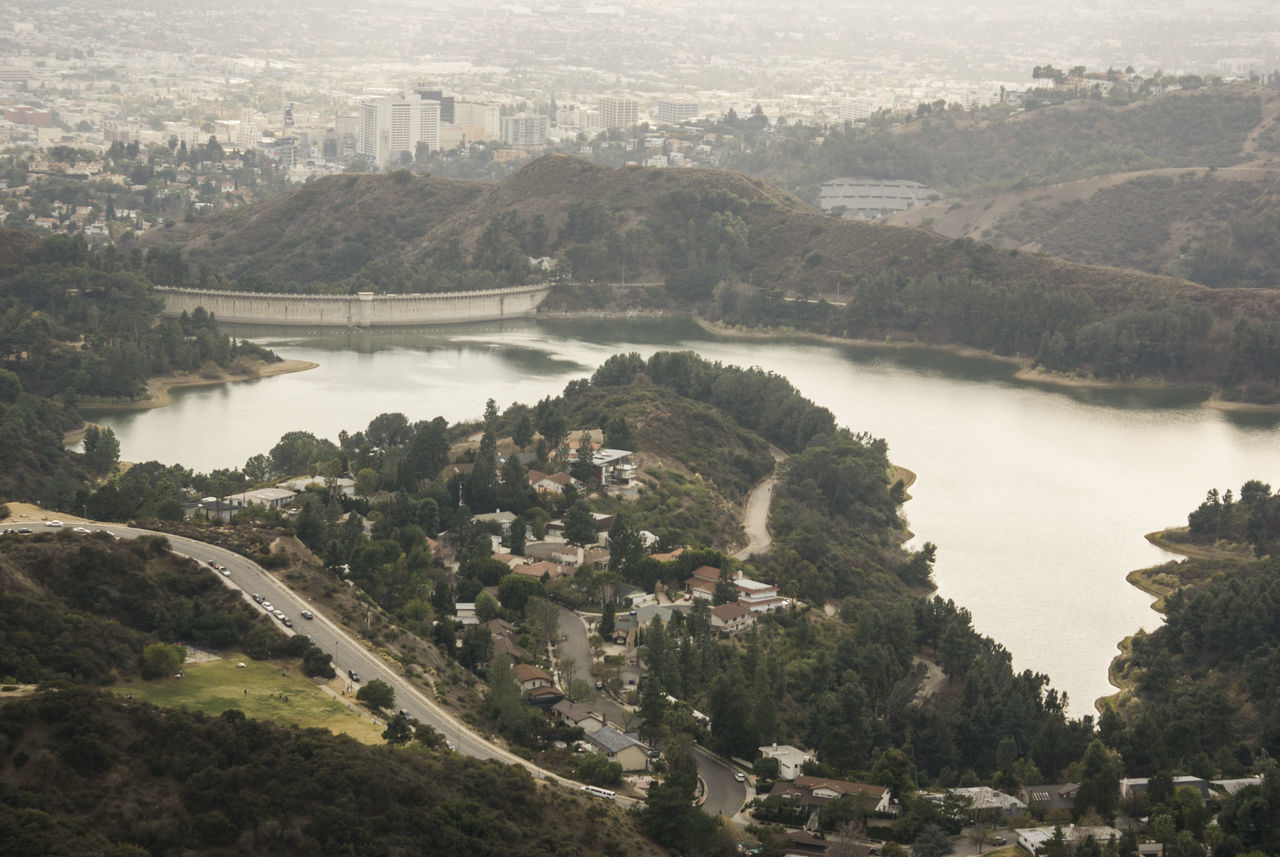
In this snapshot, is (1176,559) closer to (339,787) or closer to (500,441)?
(500,441)

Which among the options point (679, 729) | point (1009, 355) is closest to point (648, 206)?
point (1009, 355)

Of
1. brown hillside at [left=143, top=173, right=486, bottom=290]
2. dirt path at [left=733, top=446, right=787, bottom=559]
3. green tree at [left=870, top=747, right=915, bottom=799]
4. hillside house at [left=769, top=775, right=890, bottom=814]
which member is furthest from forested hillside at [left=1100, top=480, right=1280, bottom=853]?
brown hillside at [left=143, top=173, right=486, bottom=290]

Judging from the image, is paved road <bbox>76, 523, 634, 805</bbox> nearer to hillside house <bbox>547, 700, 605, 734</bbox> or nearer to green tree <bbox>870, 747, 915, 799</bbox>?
hillside house <bbox>547, 700, 605, 734</bbox>

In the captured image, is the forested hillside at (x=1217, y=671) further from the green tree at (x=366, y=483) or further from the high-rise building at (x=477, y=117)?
the high-rise building at (x=477, y=117)

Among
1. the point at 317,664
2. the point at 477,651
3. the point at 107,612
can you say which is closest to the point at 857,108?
the point at 477,651

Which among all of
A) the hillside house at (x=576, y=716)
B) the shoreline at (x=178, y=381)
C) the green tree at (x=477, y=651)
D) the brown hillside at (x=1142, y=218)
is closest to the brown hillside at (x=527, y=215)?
the brown hillside at (x=1142, y=218)
